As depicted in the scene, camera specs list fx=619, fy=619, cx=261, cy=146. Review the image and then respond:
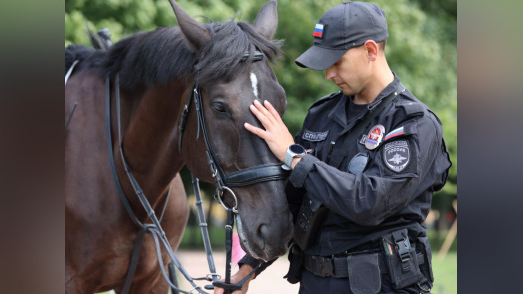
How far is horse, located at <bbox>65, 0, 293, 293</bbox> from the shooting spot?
247cm

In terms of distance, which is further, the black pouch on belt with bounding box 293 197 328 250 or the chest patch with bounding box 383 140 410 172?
the black pouch on belt with bounding box 293 197 328 250

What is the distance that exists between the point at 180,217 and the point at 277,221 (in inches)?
67.6

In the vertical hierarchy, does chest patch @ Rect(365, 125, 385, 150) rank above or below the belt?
above

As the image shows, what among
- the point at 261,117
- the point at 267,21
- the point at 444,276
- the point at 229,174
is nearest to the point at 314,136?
the point at 261,117

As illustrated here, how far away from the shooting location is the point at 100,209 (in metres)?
3.41

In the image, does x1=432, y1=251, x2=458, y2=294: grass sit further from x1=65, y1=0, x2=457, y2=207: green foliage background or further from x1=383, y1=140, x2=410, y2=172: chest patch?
x1=383, y1=140, x2=410, y2=172: chest patch

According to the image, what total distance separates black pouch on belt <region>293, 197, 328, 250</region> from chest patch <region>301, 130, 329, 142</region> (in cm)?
26

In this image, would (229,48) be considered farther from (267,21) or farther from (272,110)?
(267,21)

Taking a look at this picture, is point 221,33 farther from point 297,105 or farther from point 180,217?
point 297,105

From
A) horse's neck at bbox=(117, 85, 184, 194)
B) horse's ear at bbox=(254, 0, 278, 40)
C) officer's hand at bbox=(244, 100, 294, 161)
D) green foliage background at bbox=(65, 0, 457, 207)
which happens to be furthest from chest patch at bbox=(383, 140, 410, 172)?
green foliage background at bbox=(65, 0, 457, 207)

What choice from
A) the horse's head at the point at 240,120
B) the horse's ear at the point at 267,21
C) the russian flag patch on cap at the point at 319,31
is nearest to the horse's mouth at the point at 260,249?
the horse's head at the point at 240,120

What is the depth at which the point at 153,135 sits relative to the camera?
3.29 meters

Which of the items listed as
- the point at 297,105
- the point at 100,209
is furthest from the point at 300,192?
the point at 297,105
